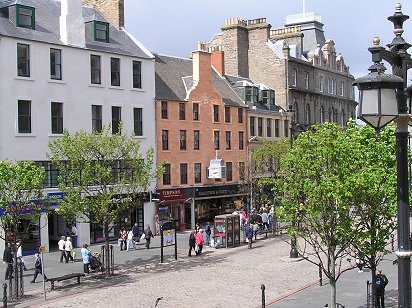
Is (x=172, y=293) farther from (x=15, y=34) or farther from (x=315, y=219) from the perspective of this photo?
(x=15, y=34)

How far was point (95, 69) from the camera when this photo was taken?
37.6 m

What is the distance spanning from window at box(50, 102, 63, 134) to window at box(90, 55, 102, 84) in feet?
10.6

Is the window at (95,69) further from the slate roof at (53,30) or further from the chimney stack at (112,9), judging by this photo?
the chimney stack at (112,9)

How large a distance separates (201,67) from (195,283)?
2517 centimetres

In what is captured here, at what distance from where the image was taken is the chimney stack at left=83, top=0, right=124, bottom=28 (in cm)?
4266

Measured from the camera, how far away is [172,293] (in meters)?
22.7

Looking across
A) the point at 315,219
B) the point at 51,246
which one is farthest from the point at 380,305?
the point at 51,246

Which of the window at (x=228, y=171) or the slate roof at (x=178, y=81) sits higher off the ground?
the slate roof at (x=178, y=81)

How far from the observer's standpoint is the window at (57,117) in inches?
1375

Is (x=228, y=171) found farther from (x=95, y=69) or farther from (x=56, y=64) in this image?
(x=56, y=64)

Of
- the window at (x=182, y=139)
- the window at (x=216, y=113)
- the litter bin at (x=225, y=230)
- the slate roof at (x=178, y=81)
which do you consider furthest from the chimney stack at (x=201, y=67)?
the litter bin at (x=225, y=230)

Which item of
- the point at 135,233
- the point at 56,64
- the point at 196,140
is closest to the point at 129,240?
the point at 135,233

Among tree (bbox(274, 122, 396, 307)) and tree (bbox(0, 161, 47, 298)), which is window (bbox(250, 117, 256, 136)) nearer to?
tree (bbox(0, 161, 47, 298))

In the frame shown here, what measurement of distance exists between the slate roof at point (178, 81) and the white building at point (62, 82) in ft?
8.68
